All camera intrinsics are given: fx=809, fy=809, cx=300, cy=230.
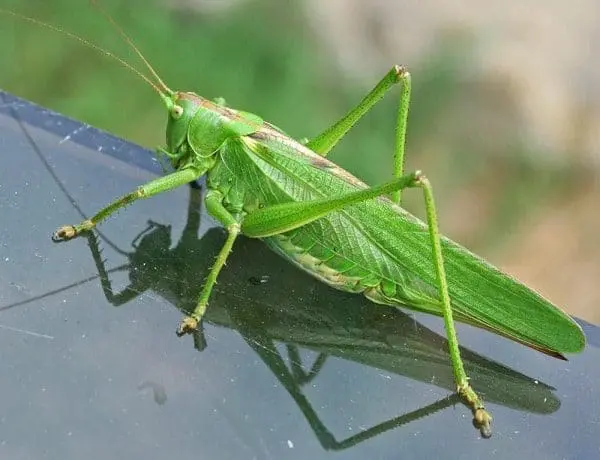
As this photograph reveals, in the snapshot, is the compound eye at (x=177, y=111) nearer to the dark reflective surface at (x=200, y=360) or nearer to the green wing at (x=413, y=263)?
the green wing at (x=413, y=263)

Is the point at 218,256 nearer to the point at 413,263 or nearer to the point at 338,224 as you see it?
the point at 338,224

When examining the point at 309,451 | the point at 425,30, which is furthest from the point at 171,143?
the point at 425,30

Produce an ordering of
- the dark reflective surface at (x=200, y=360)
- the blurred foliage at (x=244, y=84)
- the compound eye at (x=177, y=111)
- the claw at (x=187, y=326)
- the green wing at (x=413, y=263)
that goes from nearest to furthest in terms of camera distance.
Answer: the dark reflective surface at (x=200, y=360) → the claw at (x=187, y=326) → the green wing at (x=413, y=263) → the compound eye at (x=177, y=111) → the blurred foliage at (x=244, y=84)

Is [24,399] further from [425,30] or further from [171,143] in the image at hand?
[425,30]

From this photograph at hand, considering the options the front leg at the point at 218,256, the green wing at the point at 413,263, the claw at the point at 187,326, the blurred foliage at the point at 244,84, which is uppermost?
the green wing at the point at 413,263

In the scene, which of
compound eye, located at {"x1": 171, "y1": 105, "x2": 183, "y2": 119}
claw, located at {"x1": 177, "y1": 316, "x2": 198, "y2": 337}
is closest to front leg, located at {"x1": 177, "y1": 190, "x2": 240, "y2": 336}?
claw, located at {"x1": 177, "y1": 316, "x2": 198, "y2": 337}

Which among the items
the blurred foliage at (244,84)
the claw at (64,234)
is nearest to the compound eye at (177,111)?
the claw at (64,234)

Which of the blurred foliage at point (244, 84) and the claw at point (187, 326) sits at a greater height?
the claw at point (187, 326)

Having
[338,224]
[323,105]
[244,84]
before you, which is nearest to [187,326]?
[338,224]
